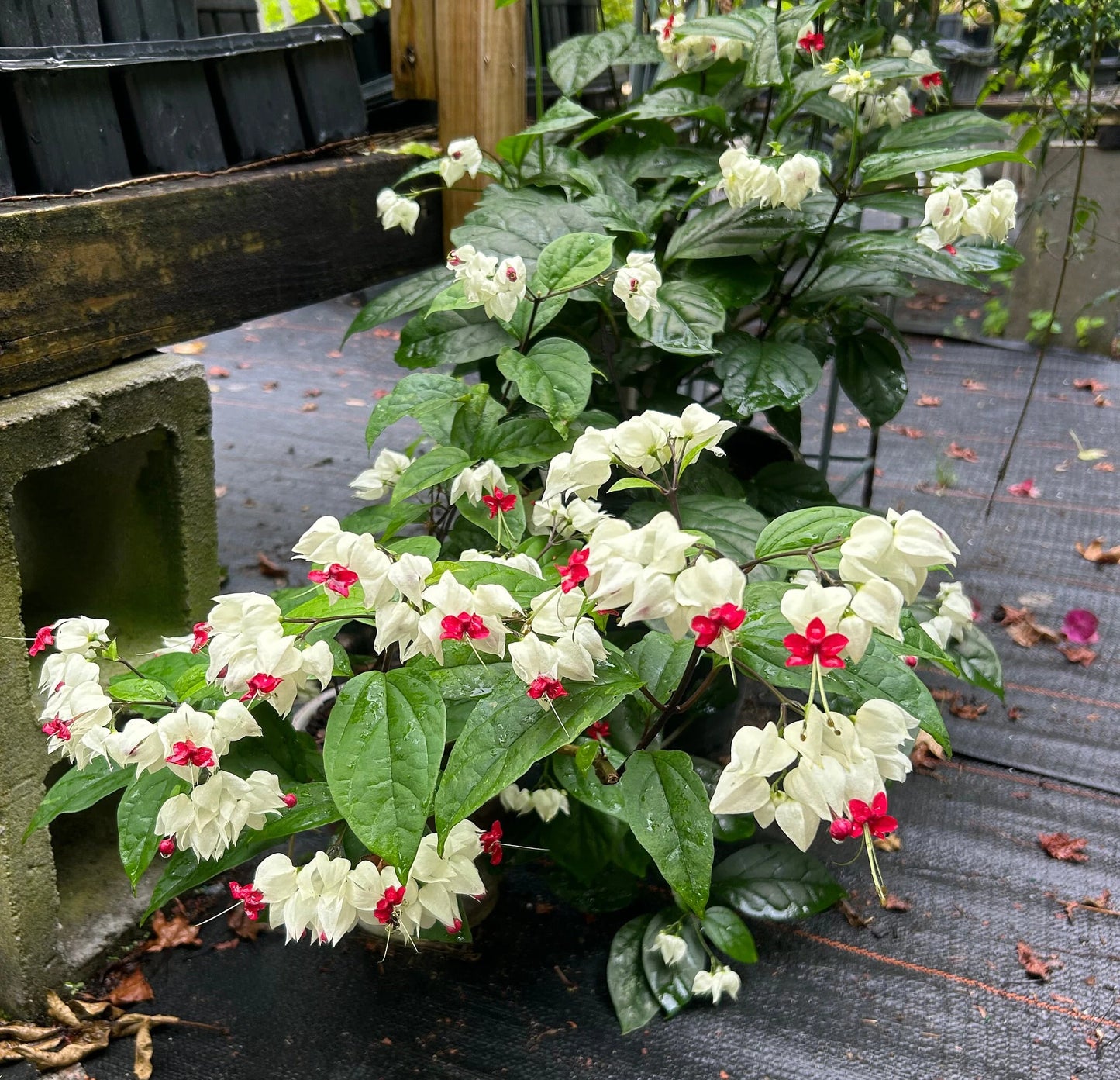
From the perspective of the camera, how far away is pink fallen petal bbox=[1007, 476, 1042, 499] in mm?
2726

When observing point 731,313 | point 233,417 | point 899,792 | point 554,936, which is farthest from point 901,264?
point 233,417

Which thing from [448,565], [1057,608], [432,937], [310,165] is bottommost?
[1057,608]

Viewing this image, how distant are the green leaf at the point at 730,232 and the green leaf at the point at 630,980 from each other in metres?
0.96

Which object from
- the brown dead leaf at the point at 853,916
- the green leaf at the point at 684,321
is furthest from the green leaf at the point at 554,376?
the brown dead leaf at the point at 853,916

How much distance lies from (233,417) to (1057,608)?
8.45 feet

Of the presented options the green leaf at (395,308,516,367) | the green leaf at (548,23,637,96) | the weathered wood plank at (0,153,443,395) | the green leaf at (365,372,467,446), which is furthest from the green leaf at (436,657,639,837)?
the green leaf at (548,23,637,96)

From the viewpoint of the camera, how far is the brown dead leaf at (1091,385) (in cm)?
350

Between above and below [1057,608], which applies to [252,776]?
above

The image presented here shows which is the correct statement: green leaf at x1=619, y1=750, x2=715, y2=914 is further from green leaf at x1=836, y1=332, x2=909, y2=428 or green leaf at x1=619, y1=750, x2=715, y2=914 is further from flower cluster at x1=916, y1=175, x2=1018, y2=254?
green leaf at x1=836, y1=332, x2=909, y2=428

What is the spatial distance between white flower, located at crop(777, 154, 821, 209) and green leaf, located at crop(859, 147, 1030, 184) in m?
0.10

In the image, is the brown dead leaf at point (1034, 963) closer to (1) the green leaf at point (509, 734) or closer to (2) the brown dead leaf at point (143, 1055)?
(1) the green leaf at point (509, 734)

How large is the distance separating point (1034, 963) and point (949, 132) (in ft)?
3.94

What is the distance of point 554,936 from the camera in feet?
4.61

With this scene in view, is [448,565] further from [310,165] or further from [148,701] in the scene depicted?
[310,165]
